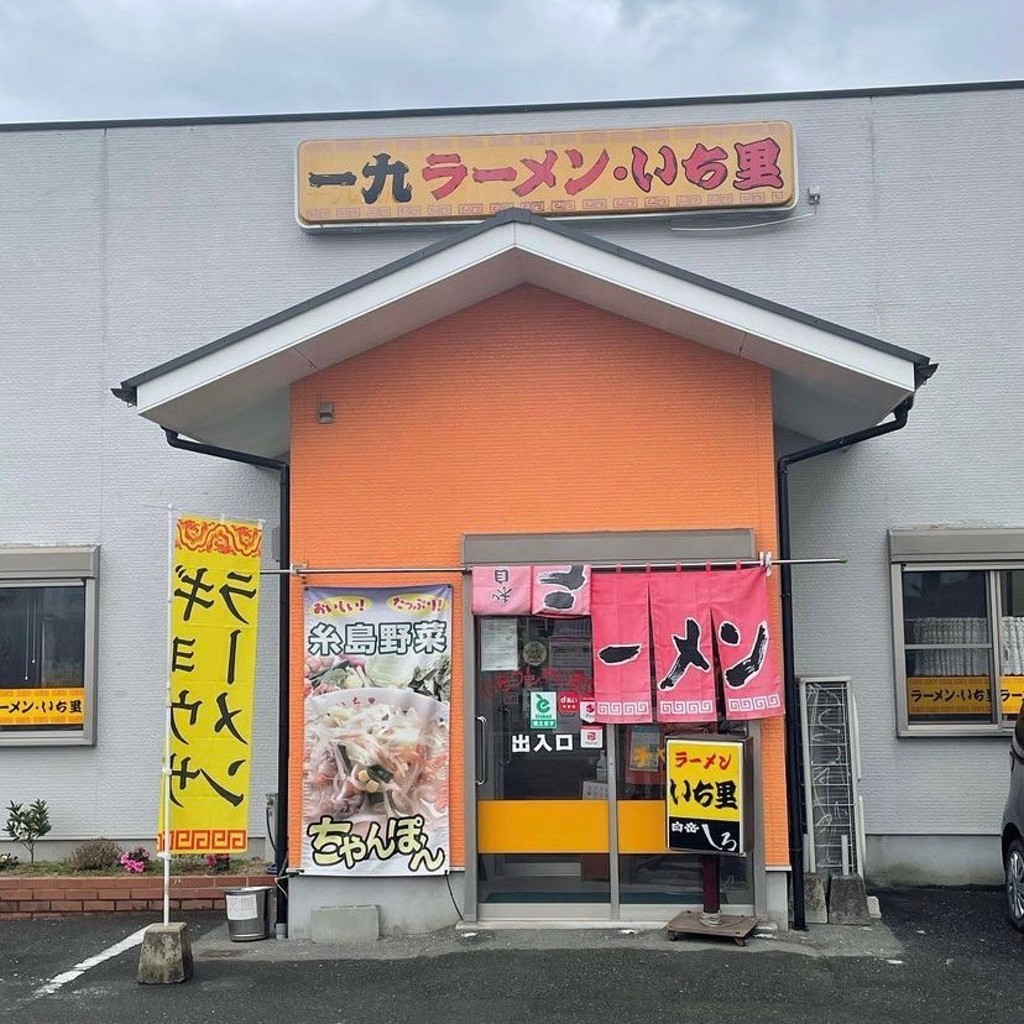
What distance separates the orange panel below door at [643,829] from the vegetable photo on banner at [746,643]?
2.74 ft

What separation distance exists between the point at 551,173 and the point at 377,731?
16.5 ft

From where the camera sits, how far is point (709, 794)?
736 centimetres

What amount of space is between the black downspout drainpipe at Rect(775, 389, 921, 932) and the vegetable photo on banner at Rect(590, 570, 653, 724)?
0.97m

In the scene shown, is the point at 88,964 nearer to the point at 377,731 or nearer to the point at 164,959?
the point at 164,959

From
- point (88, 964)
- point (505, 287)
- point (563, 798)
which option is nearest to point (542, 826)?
point (563, 798)

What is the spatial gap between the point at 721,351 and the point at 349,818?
13.2ft

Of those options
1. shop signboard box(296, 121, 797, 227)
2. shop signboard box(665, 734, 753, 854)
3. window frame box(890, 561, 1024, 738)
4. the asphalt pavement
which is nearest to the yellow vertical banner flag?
the asphalt pavement

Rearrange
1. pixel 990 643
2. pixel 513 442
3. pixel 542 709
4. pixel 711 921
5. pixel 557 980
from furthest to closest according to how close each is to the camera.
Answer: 1. pixel 990 643
2. pixel 513 442
3. pixel 542 709
4. pixel 711 921
5. pixel 557 980

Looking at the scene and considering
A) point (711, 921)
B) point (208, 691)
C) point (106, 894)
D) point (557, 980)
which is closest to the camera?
point (557, 980)

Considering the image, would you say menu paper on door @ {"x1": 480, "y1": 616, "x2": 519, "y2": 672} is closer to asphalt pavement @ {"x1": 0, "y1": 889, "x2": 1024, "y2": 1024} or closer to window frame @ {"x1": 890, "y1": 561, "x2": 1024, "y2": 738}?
asphalt pavement @ {"x1": 0, "y1": 889, "x2": 1024, "y2": 1024}

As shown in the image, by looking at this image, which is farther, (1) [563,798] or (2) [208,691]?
(1) [563,798]

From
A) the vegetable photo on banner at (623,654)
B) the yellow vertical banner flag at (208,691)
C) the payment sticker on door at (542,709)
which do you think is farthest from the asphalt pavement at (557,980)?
the vegetable photo on banner at (623,654)

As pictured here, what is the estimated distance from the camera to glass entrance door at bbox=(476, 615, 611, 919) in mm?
7684

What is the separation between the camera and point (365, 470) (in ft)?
26.2
